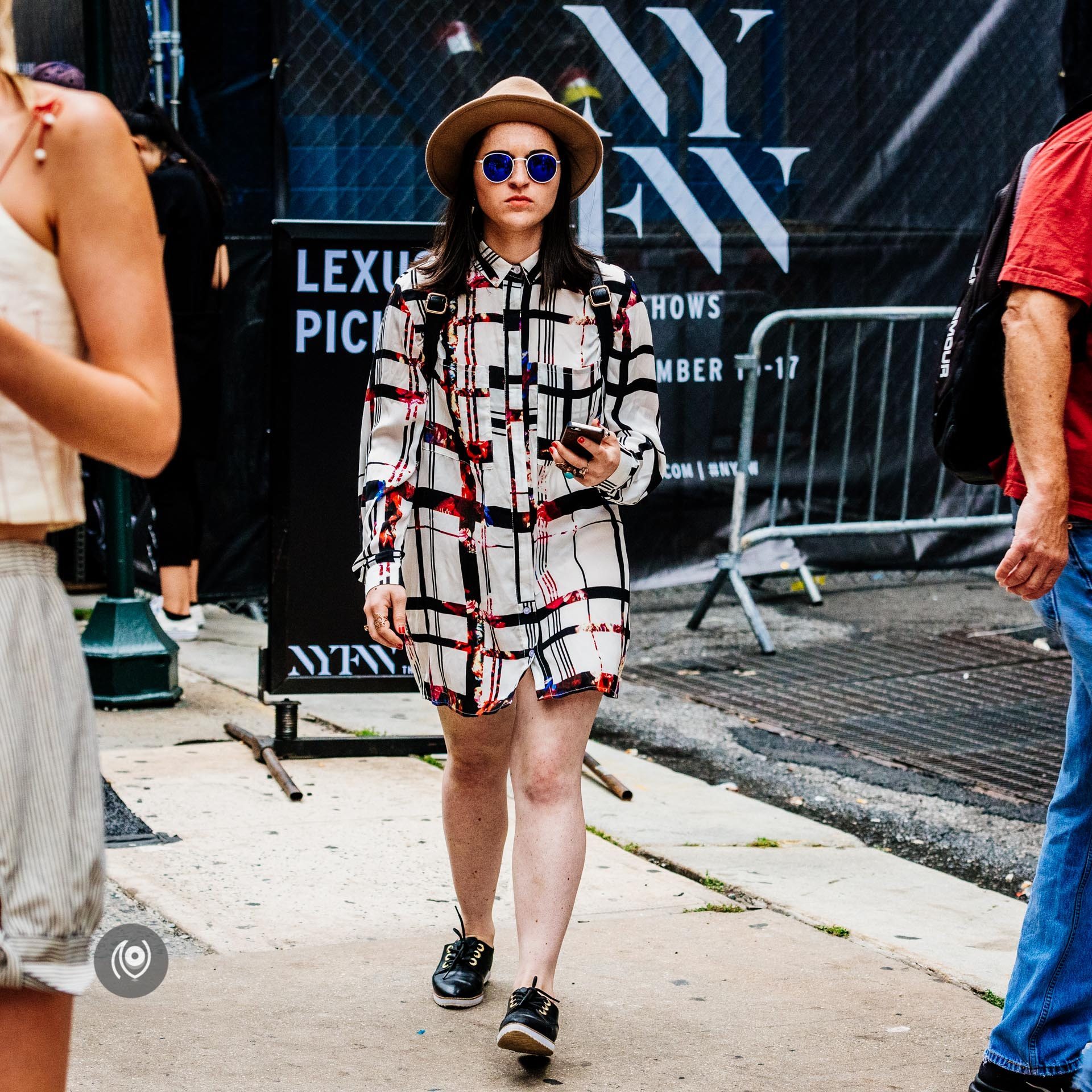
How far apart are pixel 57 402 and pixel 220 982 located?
2300 mm

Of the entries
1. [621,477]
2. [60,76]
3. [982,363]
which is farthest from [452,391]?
[60,76]

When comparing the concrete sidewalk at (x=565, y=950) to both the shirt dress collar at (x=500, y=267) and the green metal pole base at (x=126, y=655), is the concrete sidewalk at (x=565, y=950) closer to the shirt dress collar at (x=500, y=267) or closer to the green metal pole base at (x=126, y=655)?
the green metal pole base at (x=126, y=655)

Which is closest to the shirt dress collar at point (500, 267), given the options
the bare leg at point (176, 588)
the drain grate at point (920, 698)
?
the drain grate at point (920, 698)

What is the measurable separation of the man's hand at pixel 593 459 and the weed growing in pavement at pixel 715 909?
1.41m

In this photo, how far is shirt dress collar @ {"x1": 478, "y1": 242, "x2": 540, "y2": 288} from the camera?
3.55 metres

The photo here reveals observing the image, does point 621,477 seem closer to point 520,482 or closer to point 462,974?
point 520,482

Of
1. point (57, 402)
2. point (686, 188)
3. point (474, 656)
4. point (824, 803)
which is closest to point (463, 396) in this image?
point (474, 656)

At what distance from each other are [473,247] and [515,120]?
284 millimetres

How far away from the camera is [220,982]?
3.76 meters

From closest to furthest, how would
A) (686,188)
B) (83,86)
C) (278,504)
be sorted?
(278,504)
(83,86)
(686,188)

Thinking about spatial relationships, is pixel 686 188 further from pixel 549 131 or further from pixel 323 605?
pixel 549 131

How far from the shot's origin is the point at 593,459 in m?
3.37

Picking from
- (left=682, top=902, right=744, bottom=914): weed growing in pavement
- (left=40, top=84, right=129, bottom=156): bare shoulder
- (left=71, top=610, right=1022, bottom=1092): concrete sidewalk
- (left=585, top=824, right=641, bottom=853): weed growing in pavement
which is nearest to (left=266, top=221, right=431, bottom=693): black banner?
(left=71, top=610, right=1022, bottom=1092): concrete sidewalk

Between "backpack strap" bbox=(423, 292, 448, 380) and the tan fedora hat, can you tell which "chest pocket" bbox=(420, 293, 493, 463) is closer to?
"backpack strap" bbox=(423, 292, 448, 380)
